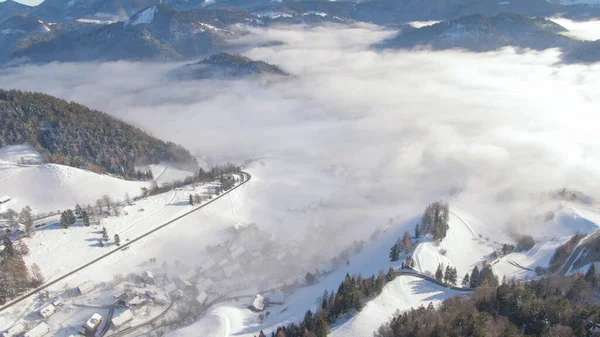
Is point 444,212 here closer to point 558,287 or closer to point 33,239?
point 558,287

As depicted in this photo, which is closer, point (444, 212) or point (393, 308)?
point (393, 308)

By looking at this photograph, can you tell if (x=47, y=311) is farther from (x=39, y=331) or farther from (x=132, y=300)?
(x=132, y=300)

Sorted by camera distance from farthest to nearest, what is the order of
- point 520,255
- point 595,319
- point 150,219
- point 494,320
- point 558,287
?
point 150,219 < point 520,255 < point 558,287 < point 494,320 < point 595,319

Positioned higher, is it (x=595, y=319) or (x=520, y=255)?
(x=595, y=319)

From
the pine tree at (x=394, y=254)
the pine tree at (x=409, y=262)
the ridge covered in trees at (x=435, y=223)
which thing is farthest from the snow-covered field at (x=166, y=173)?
the pine tree at (x=409, y=262)

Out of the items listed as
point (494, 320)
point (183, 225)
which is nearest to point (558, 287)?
point (494, 320)

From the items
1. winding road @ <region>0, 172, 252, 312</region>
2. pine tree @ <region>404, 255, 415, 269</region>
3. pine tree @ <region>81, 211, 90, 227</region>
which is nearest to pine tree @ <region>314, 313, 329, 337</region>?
pine tree @ <region>404, 255, 415, 269</region>

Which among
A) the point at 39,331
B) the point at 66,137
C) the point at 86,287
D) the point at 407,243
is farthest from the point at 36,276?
the point at 66,137

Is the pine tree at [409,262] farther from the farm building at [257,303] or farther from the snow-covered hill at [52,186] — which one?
the snow-covered hill at [52,186]
